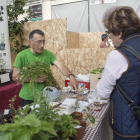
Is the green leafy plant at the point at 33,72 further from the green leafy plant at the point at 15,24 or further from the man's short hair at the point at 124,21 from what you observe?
the green leafy plant at the point at 15,24

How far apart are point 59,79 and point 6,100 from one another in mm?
1886

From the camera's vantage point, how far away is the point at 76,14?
775cm

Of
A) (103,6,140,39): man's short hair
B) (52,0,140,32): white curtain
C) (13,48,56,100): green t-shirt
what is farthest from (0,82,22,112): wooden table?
(52,0,140,32): white curtain

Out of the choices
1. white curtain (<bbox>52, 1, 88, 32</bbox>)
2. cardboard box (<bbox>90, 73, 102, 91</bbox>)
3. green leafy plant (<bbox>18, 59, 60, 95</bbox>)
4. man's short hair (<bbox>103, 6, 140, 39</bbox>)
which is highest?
white curtain (<bbox>52, 1, 88, 32</bbox>)

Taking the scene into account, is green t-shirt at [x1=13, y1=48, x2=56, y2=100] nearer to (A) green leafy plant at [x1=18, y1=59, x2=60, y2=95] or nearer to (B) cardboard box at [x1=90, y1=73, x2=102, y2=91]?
(A) green leafy plant at [x1=18, y1=59, x2=60, y2=95]

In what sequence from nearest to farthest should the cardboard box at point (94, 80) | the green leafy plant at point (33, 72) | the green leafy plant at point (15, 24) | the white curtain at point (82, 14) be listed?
the green leafy plant at point (33, 72), the cardboard box at point (94, 80), the green leafy plant at point (15, 24), the white curtain at point (82, 14)

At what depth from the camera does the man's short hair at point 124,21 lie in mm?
1124

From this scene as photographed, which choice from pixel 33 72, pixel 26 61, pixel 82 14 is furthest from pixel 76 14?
pixel 33 72

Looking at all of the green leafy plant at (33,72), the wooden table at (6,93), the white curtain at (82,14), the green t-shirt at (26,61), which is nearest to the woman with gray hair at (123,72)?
the green leafy plant at (33,72)

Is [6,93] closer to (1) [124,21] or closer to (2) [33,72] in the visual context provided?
(2) [33,72]

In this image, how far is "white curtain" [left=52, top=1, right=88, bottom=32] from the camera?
7557 mm

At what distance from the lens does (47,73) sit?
184 centimetres

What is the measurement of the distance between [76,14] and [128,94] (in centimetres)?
729

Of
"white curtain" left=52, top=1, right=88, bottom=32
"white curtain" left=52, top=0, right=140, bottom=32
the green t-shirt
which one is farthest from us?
"white curtain" left=52, top=1, right=88, bottom=32
